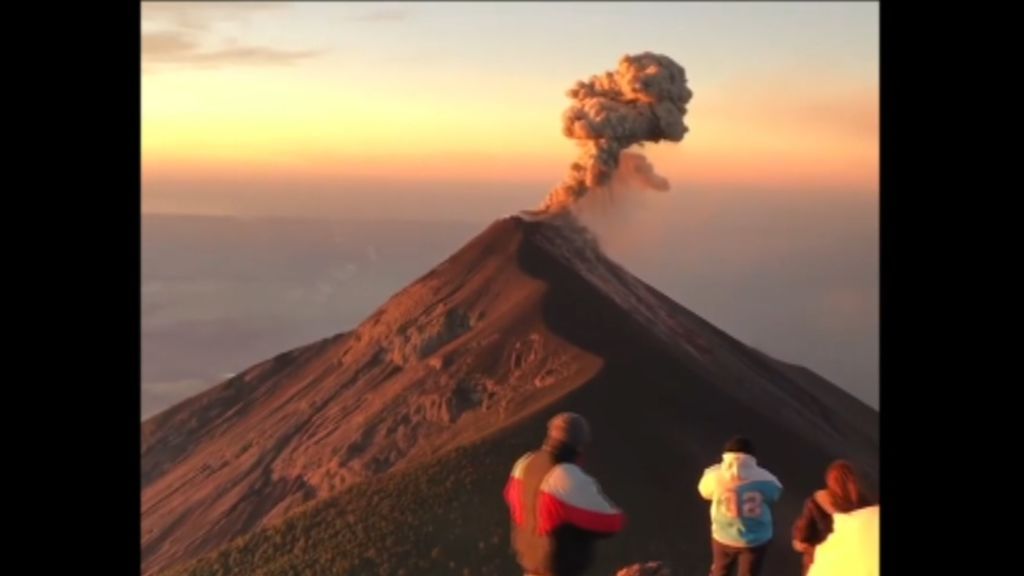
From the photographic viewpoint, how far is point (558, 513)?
982 cm

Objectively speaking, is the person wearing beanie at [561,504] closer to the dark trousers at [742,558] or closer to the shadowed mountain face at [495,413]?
the dark trousers at [742,558]

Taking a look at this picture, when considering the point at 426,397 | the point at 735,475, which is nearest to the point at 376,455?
the point at 426,397

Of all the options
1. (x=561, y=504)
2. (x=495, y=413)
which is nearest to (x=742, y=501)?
(x=561, y=504)

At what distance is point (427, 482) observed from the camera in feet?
54.4

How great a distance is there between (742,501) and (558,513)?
135 centimetres

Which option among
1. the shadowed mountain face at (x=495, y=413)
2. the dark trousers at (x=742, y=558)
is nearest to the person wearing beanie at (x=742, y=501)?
the dark trousers at (x=742, y=558)

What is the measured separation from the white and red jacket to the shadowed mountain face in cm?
473

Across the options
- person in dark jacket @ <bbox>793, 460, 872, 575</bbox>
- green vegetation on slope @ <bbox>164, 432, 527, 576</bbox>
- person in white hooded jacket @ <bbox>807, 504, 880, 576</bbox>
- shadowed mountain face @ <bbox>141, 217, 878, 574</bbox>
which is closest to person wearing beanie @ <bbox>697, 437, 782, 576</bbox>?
person in dark jacket @ <bbox>793, 460, 872, 575</bbox>

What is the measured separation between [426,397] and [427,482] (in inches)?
99.0

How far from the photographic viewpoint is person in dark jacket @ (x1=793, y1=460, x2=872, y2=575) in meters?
8.88

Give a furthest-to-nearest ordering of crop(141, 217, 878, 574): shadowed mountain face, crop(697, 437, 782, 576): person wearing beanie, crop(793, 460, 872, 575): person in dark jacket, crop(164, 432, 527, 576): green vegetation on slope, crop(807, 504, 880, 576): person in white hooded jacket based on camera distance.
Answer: crop(141, 217, 878, 574): shadowed mountain face → crop(164, 432, 527, 576): green vegetation on slope → crop(697, 437, 782, 576): person wearing beanie → crop(793, 460, 872, 575): person in dark jacket → crop(807, 504, 880, 576): person in white hooded jacket

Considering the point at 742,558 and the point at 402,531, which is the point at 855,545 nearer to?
the point at 742,558

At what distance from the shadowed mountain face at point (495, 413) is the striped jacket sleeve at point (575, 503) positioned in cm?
506

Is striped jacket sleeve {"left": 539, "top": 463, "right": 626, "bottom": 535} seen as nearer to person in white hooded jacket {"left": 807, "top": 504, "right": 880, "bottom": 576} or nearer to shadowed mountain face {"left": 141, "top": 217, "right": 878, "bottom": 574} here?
person in white hooded jacket {"left": 807, "top": 504, "right": 880, "bottom": 576}
